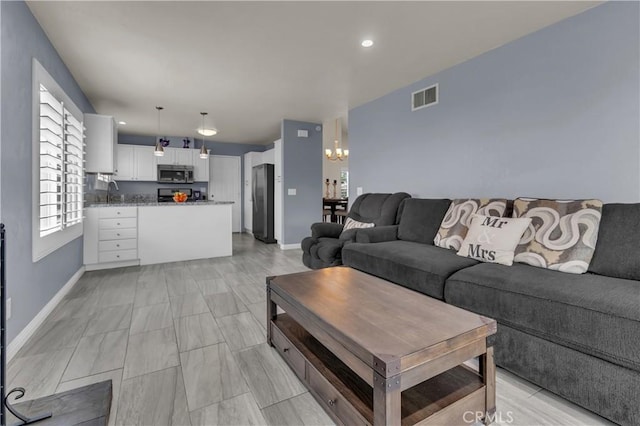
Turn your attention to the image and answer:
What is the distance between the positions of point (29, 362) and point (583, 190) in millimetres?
3997

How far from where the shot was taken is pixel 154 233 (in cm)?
442

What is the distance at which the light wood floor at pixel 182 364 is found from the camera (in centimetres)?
140

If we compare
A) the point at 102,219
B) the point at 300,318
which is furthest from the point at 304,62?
the point at 102,219

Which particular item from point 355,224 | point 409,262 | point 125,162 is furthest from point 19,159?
point 125,162

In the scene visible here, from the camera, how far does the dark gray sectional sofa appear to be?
128 cm

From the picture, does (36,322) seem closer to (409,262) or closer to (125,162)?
(409,262)

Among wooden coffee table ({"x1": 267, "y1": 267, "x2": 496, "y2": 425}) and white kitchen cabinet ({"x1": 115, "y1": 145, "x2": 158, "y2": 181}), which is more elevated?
white kitchen cabinet ({"x1": 115, "y1": 145, "x2": 158, "y2": 181})

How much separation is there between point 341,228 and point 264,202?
2700 millimetres

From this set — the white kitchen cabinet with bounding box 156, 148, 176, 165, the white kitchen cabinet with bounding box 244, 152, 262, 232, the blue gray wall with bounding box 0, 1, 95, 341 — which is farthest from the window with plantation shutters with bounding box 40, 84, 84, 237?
the white kitchen cabinet with bounding box 244, 152, 262, 232

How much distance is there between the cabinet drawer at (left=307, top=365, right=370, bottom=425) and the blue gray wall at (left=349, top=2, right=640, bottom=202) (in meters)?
2.40

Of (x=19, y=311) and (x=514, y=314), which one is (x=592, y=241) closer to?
(x=514, y=314)

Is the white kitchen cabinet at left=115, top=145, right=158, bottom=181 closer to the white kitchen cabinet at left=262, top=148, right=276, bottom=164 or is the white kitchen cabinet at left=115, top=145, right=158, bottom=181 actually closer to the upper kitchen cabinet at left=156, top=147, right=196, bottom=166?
the upper kitchen cabinet at left=156, top=147, right=196, bottom=166

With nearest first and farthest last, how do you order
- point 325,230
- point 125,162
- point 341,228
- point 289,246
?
1. point 325,230
2. point 341,228
3. point 289,246
4. point 125,162

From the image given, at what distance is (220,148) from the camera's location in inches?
310
